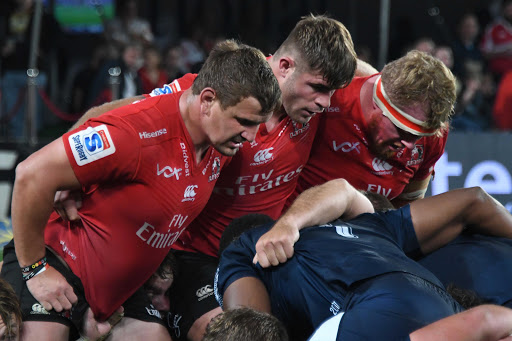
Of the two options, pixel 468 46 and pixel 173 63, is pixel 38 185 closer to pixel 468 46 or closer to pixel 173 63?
pixel 173 63

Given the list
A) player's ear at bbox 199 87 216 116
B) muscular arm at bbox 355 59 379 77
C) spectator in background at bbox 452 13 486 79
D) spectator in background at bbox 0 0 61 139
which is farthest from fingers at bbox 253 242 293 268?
spectator in background at bbox 452 13 486 79

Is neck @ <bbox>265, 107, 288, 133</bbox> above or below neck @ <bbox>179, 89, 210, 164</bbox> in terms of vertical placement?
below

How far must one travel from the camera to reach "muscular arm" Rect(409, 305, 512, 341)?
223cm

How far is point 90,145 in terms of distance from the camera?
292 cm

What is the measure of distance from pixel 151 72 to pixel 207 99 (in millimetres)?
5138

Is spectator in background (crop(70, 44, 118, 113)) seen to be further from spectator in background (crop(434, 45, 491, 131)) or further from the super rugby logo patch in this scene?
the super rugby logo patch

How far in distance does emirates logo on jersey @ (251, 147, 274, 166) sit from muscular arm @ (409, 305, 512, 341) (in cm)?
170

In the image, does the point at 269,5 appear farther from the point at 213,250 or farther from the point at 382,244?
the point at 382,244

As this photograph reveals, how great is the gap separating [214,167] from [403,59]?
124 centimetres

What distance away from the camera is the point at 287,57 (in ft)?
11.9

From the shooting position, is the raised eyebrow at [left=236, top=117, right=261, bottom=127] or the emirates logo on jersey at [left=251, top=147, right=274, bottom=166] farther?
the emirates logo on jersey at [left=251, top=147, right=274, bottom=166]

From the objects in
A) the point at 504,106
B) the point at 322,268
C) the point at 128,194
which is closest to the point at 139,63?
the point at 504,106

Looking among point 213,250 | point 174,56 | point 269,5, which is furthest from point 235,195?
point 269,5

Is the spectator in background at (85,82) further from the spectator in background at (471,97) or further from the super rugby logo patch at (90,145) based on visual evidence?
the super rugby logo patch at (90,145)
